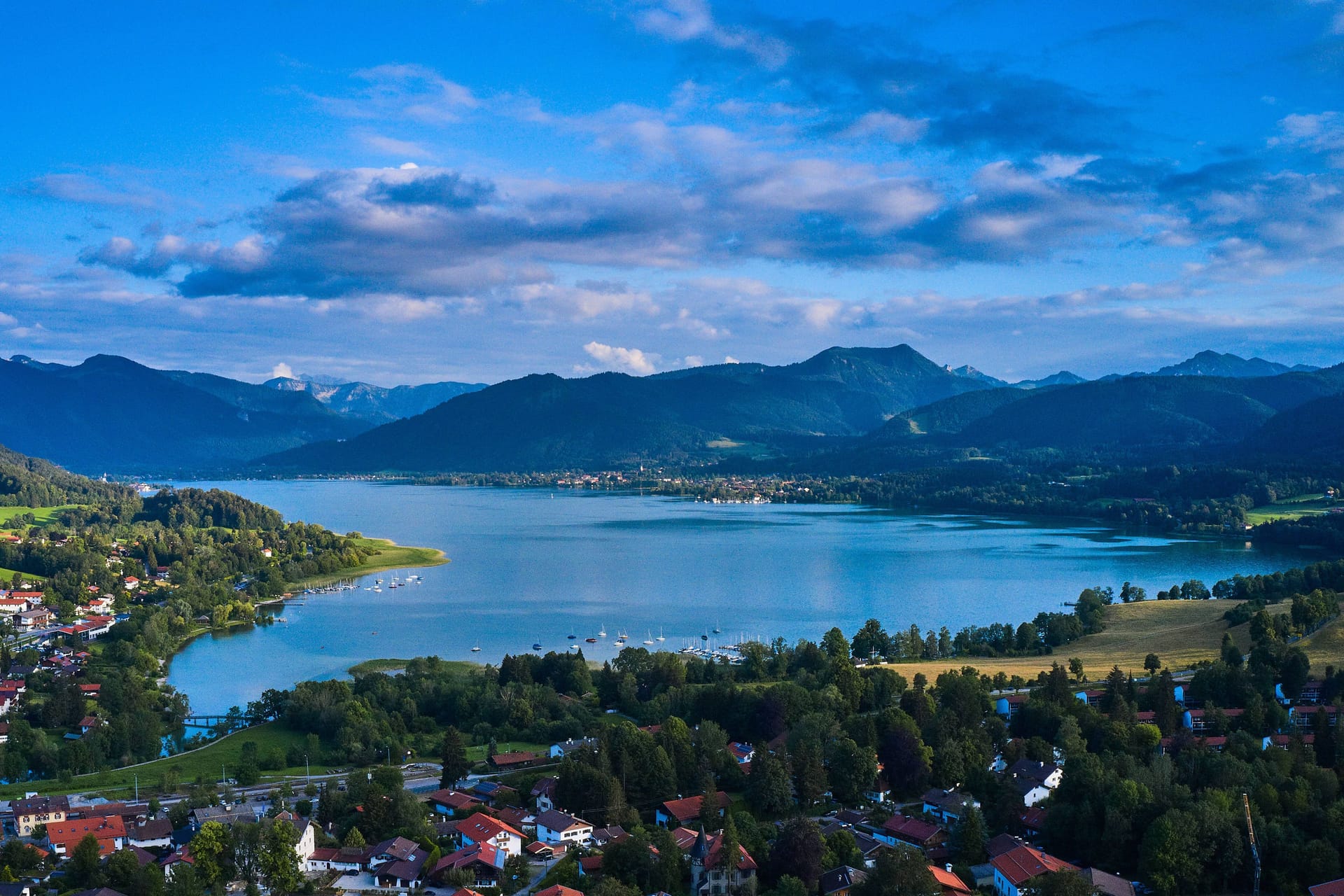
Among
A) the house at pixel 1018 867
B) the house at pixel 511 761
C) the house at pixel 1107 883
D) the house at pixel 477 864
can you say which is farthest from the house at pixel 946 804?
the house at pixel 511 761

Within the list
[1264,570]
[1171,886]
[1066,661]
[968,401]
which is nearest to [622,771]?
[1171,886]

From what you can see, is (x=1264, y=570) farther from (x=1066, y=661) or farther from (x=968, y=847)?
(x=968, y=847)

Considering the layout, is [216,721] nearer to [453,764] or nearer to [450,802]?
[453,764]

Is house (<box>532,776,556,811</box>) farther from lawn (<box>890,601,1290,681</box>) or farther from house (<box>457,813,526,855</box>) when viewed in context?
lawn (<box>890,601,1290,681</box>)

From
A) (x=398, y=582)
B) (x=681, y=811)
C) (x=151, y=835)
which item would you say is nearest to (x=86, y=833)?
(x=151, y=835)

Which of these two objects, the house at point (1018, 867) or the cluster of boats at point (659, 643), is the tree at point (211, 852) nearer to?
the house at point (1018, 867)
